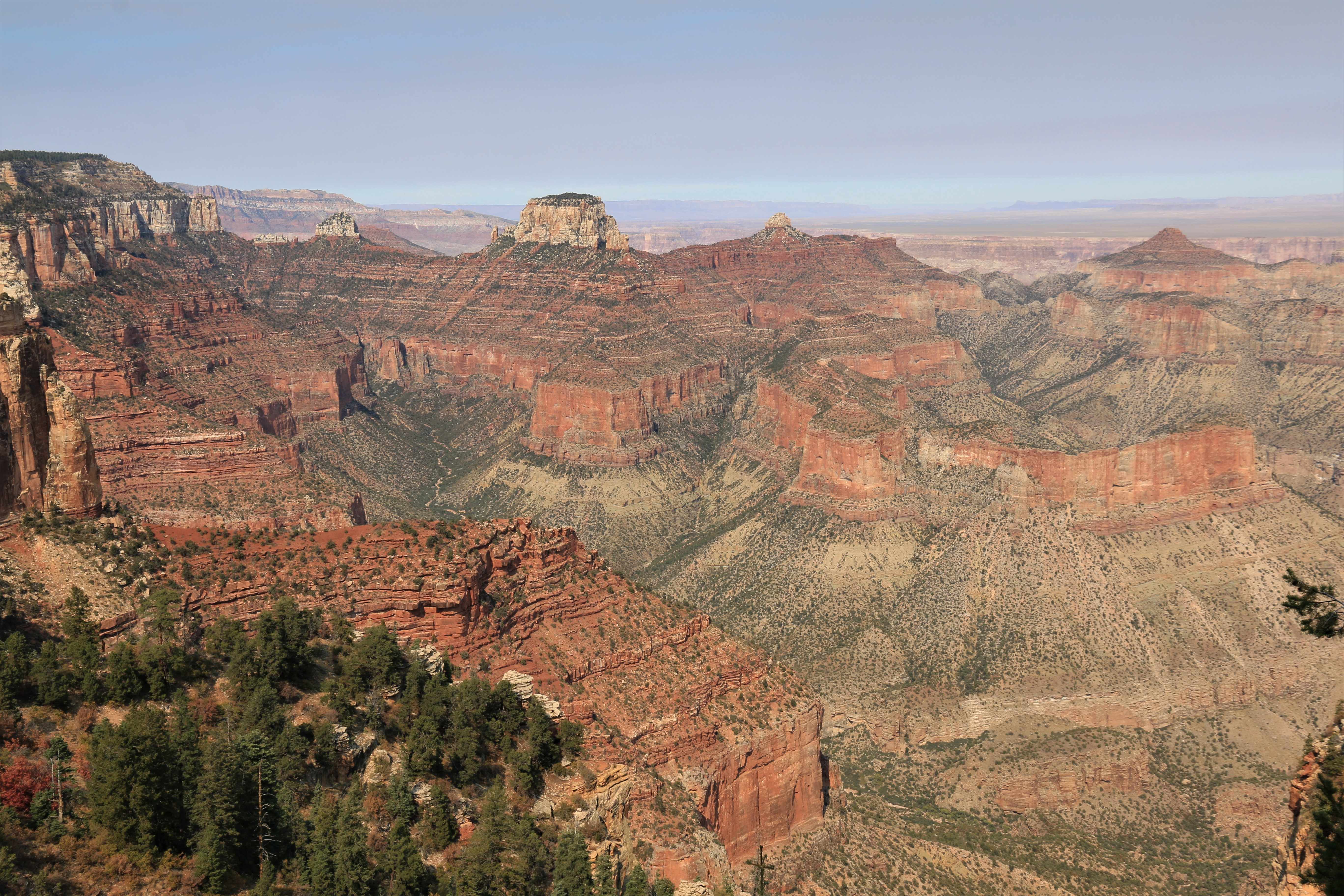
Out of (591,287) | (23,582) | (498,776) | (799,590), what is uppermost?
(591,287)

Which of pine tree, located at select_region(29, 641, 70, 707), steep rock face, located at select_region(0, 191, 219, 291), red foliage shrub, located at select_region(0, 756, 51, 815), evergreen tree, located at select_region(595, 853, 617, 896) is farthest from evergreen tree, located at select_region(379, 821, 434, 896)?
steep rock face, located at select_region(0, 191, 219, 291)

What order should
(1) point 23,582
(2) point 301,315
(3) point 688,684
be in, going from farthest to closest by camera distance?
(2) point 301,315, (3) point 688,684, (1) point 23,582

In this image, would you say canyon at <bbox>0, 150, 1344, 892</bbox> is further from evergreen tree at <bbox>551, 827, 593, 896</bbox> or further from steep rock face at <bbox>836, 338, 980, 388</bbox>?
evergreen tree at <bbox>551, 827, 593, 896</bbox>

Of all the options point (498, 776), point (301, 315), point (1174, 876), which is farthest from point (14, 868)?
point (301, 315)

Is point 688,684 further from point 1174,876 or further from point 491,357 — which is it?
point 491,357

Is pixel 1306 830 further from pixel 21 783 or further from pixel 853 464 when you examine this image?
pixel 853 464
